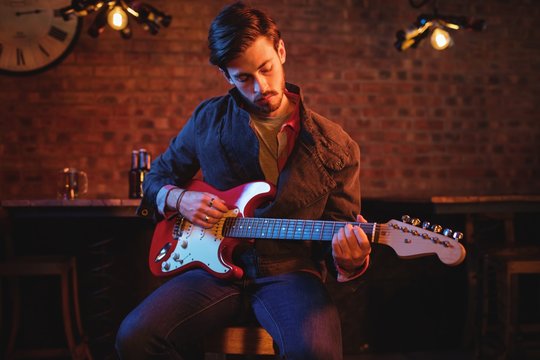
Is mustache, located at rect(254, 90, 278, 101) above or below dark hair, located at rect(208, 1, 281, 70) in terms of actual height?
below

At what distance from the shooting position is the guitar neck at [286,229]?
1.52 meters

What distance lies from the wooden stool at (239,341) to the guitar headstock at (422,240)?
566mm

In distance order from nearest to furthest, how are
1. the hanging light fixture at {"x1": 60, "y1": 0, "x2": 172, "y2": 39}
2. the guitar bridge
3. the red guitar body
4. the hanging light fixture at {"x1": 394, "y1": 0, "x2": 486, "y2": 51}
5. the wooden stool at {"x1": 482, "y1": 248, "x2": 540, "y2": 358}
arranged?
the red guitar body, the guitar bridge, the wooden stool at {"x1": 482, "y1": 248, "x2": 540, "y2": 358}, the hanging light fixture at {"x1": 60, "y1": 0, "x2": 172, "y2": 39}, the hanging light fixture at {"x1": 394, "y1": 0, "x2": 486, "y2": 51}

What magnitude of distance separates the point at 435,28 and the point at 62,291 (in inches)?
111

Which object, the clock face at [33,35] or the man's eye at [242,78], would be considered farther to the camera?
the clock face at [33,35]

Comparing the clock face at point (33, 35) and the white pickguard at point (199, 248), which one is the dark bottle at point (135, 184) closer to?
the clock face at point (33, 35)

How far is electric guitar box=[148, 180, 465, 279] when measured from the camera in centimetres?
143

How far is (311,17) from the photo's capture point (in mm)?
3768

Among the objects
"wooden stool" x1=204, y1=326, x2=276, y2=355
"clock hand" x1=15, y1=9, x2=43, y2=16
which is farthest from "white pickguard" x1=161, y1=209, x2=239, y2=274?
"clock hand" x1=15, y1=9, x2=43, y2=16

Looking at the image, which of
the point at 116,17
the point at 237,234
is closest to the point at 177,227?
the point at 237,234

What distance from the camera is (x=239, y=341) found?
1696 mm

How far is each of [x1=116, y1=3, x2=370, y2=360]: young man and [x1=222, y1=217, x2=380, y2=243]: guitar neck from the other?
4cm

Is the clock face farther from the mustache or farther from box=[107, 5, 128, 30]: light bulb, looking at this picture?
the mustache

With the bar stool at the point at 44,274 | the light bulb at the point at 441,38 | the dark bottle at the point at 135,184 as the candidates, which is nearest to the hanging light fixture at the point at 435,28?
the light bulb at the point at 441,38
